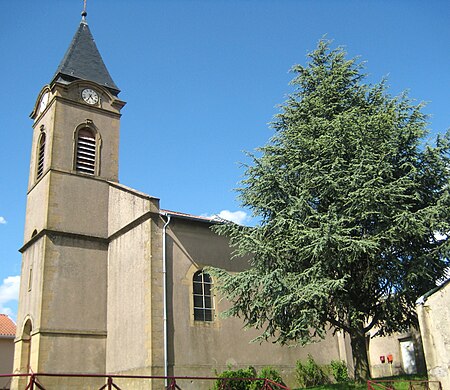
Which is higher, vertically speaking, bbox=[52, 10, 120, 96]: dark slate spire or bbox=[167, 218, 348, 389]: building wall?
bbox=[52, 10, 120, 96]: dark slate spire

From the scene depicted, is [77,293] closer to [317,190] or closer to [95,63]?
[317,190]

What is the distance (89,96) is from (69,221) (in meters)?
6.03

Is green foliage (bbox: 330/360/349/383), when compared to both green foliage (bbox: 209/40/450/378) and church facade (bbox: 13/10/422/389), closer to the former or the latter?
church facade (bbox: 13/10/422/389)

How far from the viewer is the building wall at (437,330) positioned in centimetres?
1234

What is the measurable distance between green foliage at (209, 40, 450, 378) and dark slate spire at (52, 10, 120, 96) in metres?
11.2

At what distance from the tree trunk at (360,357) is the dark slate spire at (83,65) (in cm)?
1565

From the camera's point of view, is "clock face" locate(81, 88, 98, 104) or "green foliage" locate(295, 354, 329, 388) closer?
"green foliage" locate(295, 354, 329, 388)

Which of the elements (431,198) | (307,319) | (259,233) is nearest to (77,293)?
(259,233)

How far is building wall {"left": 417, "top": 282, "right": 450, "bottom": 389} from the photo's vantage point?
486 inches

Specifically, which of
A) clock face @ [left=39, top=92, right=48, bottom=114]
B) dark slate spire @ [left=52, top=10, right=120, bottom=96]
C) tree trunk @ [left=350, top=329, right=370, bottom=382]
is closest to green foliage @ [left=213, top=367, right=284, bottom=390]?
tree trunk @ [left=350, top=329, right=370, bottom=382]

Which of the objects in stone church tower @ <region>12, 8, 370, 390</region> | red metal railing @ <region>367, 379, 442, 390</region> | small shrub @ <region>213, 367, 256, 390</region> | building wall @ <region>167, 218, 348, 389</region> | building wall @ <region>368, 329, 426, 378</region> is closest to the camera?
red metal railing @ <region>367, 379, 442, 390</region>

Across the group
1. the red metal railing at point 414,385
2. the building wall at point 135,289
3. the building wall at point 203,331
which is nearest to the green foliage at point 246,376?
the building wall at point 203,331

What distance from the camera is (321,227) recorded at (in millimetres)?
13555

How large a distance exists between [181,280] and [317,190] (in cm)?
584
